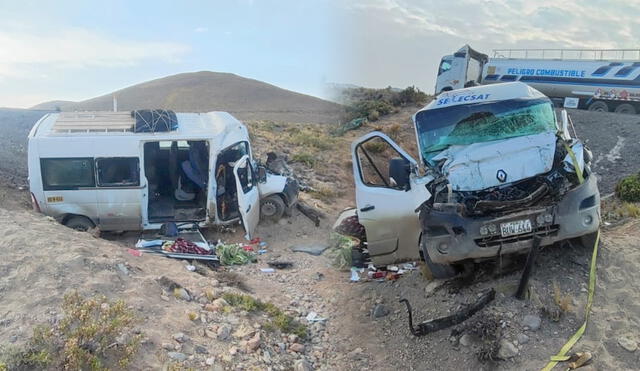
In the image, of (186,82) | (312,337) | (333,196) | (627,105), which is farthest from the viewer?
(186,82)

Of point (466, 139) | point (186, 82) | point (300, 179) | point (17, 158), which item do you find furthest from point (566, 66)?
point (186, 82)

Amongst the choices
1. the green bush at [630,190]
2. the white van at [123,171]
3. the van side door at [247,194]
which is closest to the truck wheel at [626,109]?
the green bush at [630,190]

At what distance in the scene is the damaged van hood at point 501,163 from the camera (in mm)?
6008

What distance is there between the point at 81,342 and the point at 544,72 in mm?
29444

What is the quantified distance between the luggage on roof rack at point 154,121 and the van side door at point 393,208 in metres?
4.57

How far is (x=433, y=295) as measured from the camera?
6.23 metres

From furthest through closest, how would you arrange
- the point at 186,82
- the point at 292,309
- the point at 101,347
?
the point at 186,82 → the point at 292,309 → the point at 101,347

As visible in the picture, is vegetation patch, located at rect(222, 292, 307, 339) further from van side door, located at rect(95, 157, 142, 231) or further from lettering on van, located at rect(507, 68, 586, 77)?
lettering on van, located at rect(507, 68, 586, 77)

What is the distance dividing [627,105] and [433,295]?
24929 mm

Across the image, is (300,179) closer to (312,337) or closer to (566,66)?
(312,337)

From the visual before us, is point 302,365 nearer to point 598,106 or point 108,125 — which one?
point 108,125

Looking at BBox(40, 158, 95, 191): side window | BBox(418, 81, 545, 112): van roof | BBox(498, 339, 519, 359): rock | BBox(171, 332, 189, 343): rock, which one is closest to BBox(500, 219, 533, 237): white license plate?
BBox(498, 339, 519, 359): rock

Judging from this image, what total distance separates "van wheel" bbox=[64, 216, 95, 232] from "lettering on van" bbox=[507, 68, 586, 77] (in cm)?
2605

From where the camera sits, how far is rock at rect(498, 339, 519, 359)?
4.68 metres
